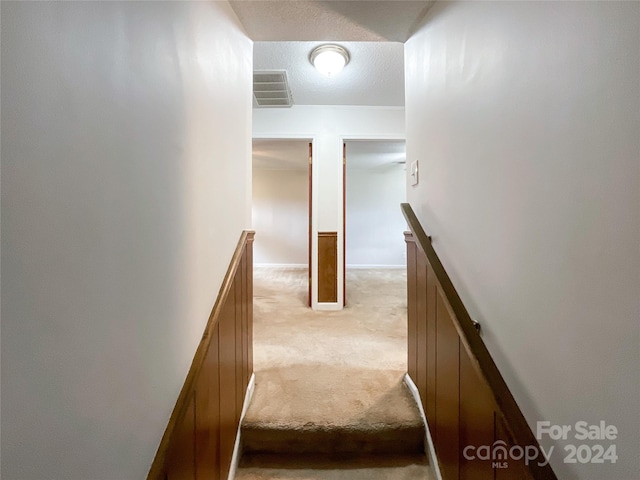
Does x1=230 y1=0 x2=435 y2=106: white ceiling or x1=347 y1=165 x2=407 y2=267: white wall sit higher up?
x1=230 y1=0 x2=435 y2=106: white ceiling

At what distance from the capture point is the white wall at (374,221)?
21.5 ft

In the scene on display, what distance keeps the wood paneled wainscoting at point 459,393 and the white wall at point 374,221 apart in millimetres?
5006

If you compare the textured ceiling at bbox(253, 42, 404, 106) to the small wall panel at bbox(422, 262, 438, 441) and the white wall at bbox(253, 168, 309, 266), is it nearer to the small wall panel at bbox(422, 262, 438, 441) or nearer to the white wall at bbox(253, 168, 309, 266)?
the small wall panel at bbox(422, 262, 438, 441)

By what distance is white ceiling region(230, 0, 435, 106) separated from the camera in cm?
147

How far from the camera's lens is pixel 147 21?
0.71m

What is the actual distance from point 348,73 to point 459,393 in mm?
2516

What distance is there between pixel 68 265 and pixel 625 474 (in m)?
0.97

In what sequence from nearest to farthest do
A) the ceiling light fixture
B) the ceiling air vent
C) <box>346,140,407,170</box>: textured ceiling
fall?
the ceiling light fixture < the ceiling air vent < <box>346,140,407,170</box>: textured ceiling

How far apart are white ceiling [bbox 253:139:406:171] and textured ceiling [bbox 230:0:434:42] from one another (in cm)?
246

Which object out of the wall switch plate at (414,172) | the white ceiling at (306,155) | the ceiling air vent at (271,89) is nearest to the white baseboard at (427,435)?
the wall switch plate at (414,172)

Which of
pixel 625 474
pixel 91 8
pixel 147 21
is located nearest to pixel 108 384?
pixel 91 8

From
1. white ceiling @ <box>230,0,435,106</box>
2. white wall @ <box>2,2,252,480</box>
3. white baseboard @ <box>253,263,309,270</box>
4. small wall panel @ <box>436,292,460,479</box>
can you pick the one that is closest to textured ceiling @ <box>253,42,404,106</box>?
white ceiling @ <box>230,0,435,106</box>

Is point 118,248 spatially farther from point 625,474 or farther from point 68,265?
point 625,474

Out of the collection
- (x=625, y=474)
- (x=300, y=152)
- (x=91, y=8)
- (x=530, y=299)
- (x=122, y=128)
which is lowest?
(x=625, y=474)
